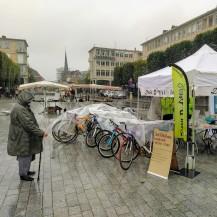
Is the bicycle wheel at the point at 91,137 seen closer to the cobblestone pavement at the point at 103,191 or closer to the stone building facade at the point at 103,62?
the cobblestone pavement at the point at 103,191

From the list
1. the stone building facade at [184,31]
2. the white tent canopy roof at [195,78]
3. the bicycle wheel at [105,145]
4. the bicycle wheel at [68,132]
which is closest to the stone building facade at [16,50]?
the stone building facade at [184,31]

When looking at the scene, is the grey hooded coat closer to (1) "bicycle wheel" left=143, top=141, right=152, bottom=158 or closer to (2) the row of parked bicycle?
(2) the row of parked bicycle

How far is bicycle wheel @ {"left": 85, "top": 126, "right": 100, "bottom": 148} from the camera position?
6.87 metres

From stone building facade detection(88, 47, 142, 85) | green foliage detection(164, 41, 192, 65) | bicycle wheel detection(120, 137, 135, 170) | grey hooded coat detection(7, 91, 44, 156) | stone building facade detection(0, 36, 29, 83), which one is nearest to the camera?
grey hooded coat detection(7, 91, 44, 156)

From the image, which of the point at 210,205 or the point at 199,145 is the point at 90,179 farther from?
the point at 199,145

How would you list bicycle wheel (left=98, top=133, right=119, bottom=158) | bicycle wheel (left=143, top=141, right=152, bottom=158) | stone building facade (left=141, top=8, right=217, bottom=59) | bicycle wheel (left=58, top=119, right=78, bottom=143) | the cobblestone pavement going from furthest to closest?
1. stone building facade (left=141, top=8, right=217, bottom=59)
2. bicycle wheel (left=58, top=119, right=78, bottom=143)
3. bicycle wheel (left=98, top=133, right=119, bottom=158)
4. bicycle wheel (left=143, top=141, right=152, bottom=158)
5. the cobblestone pavement

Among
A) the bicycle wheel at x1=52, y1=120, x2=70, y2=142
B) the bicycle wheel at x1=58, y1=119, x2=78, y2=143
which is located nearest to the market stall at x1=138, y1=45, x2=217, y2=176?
the bicycle wheel at x1=58, y1=119, x2=78, y2=143

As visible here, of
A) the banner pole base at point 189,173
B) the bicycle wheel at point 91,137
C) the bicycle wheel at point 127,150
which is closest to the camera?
the banner pole base at point 189,173

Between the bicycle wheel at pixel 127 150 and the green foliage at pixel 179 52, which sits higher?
the green foliage at pixel 179 52

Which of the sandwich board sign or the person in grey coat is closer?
the person in grey coat

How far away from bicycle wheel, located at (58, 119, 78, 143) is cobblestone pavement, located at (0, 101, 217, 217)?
1.89 meters

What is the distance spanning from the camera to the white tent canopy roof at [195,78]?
5.39 metres

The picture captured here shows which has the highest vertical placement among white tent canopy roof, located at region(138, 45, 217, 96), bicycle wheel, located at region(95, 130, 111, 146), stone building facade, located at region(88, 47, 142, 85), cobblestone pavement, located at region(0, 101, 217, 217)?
stone building facade, located at region(88, 47, 142, 85)

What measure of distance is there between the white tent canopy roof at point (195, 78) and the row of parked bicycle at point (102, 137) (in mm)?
1550
